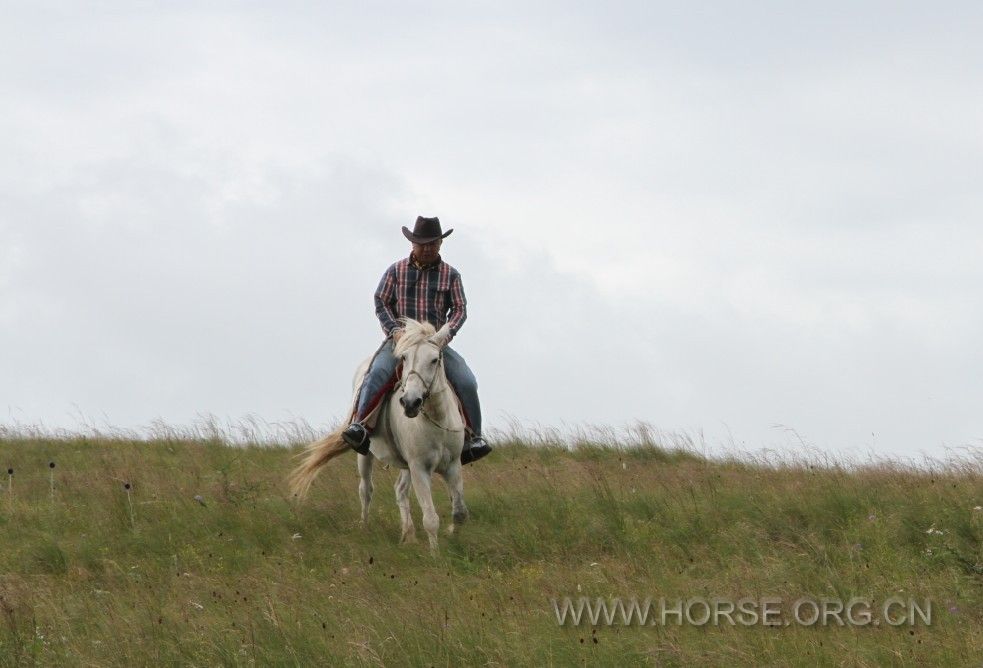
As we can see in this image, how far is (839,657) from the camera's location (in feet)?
23.4

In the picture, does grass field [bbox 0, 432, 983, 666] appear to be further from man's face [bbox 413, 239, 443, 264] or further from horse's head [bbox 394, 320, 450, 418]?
man's face [bbox 413, 239, 443, 264]

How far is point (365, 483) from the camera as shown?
Answer: 12.4 metres

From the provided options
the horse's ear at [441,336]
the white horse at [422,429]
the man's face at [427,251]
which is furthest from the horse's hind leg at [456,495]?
the man's face at [427,251]

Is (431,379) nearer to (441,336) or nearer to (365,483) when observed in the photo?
(441,336)

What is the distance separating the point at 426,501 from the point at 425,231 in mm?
2438

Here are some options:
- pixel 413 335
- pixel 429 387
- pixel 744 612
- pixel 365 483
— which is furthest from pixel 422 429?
pixel 744 612

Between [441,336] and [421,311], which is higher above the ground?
[421,311]

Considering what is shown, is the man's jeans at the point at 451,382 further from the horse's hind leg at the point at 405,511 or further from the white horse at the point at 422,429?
the horse's hind leg at the point at 405,511

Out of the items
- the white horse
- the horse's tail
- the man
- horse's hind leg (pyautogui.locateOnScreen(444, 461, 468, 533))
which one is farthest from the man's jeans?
the horse's tail

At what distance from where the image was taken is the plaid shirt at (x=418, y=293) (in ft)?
38.6

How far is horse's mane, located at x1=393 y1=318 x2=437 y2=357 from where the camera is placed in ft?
34.9

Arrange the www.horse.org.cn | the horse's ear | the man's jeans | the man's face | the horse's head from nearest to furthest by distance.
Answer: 1. the www.horse.org.cn
2. the horse's head
3. the horse's ear
4. the man's jeans
5. the man's face

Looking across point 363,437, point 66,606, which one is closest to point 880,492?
point 363,437

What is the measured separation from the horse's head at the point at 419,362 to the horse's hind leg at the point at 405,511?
1.24 m
